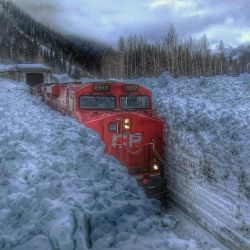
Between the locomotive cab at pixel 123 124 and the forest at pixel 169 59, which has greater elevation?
the forest at pixel 169 59

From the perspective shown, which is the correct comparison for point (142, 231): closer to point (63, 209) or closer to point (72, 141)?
point (63, 209)

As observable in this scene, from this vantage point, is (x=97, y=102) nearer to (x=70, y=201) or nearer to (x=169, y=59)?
(x=70, y=201)

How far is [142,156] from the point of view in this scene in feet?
34.9

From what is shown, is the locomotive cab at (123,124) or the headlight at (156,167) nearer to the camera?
the locomotive cab at (123,124)

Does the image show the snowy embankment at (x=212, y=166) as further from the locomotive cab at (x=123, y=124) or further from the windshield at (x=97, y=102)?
the windshield at (x=97, y=102)

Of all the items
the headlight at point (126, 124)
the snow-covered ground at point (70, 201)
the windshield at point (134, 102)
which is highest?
the windshield at point (134, 102)

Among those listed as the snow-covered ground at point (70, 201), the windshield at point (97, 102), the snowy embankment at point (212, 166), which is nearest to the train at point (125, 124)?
the windshield at point (97, 102)

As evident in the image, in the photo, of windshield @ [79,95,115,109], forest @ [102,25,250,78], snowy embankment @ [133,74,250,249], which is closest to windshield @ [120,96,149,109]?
windshield @ [79,95,115,109]

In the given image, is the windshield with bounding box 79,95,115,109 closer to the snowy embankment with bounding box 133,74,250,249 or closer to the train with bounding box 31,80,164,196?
the train with bounding box 31,80,164,196

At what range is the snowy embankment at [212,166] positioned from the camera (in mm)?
8297

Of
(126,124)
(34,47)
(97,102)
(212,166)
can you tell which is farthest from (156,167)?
(34,47)

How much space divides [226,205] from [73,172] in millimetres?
4012

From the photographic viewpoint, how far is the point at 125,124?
1048cm

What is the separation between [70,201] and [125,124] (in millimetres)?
Result: 4895
